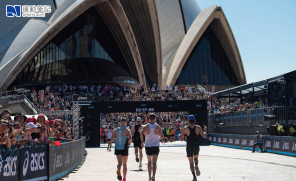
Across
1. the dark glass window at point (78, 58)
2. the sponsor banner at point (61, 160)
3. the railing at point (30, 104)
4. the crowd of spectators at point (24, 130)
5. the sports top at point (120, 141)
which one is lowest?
the sponsor banner at point (61, 160)

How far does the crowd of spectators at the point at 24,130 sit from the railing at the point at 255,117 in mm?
13302

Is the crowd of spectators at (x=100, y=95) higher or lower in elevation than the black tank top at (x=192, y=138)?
higher

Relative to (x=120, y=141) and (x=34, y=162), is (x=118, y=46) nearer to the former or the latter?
(x=120, y=141)

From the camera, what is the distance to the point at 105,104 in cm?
3391

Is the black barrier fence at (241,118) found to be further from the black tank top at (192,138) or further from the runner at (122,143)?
the runner at (122,143)

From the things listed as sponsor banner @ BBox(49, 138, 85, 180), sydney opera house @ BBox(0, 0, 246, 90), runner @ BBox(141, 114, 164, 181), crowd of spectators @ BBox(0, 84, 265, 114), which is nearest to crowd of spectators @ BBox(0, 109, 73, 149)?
sponsor banner @ BBox(49, 138, 85, 180)

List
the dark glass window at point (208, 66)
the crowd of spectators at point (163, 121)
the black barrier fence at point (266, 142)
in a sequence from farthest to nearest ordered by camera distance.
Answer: the dark glass window at point (208, 66), the crowd of spectators at point (163, 121), the black barrier fence at point (266, 142)

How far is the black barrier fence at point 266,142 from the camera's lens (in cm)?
2121

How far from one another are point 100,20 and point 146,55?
435 inches

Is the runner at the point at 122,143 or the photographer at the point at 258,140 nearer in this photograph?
the runner at the point at 122,143

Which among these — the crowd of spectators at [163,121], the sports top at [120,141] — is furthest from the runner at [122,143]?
the crowd of spectators at [163,121]

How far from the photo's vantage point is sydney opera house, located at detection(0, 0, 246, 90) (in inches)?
1882

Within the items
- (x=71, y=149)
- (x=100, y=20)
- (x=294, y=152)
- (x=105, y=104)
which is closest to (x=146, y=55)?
(x=100, y=20)

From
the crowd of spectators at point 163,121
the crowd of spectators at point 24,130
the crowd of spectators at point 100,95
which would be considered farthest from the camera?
the crowd of spectators at point 163,121
